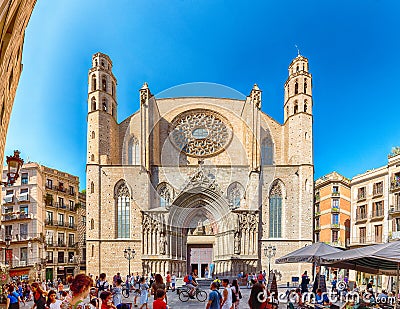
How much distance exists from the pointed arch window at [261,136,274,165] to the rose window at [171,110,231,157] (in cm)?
254

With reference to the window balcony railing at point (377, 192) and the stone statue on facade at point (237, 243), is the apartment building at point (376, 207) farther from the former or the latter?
the stone statue on facade at point (237, 243)

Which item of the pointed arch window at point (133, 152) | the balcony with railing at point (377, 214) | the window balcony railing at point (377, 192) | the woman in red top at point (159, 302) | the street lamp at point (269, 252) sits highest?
the pointed arch window at point (133, 152)

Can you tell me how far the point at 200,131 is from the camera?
93.1 ft

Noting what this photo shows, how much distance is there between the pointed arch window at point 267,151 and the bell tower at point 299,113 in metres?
1.17

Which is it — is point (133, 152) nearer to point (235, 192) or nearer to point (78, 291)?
point (235, 192)

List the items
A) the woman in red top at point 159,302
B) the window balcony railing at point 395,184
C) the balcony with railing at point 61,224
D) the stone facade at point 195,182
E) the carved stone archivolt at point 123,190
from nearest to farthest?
the woman in red top at point 159,302, the stone facade at point 195,182, the window balcony railing at point 395,184, the carved stone archivolt at point 123,190, the balcony with railing at point 61,224

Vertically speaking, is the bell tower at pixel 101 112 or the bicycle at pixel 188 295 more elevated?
the bell tower at pixel 101 112

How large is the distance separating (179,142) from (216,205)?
17.6ft

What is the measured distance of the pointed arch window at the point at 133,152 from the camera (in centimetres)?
2728

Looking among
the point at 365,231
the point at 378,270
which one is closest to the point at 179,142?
the point at 365,231

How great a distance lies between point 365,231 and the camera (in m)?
28.4

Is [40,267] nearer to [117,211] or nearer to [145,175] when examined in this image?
[117,211]

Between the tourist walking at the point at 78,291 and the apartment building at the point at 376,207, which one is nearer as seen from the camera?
the tourist walking at the point at 78,291

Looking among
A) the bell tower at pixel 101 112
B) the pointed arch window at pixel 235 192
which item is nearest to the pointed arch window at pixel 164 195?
the bell tower at pixel 101 112
